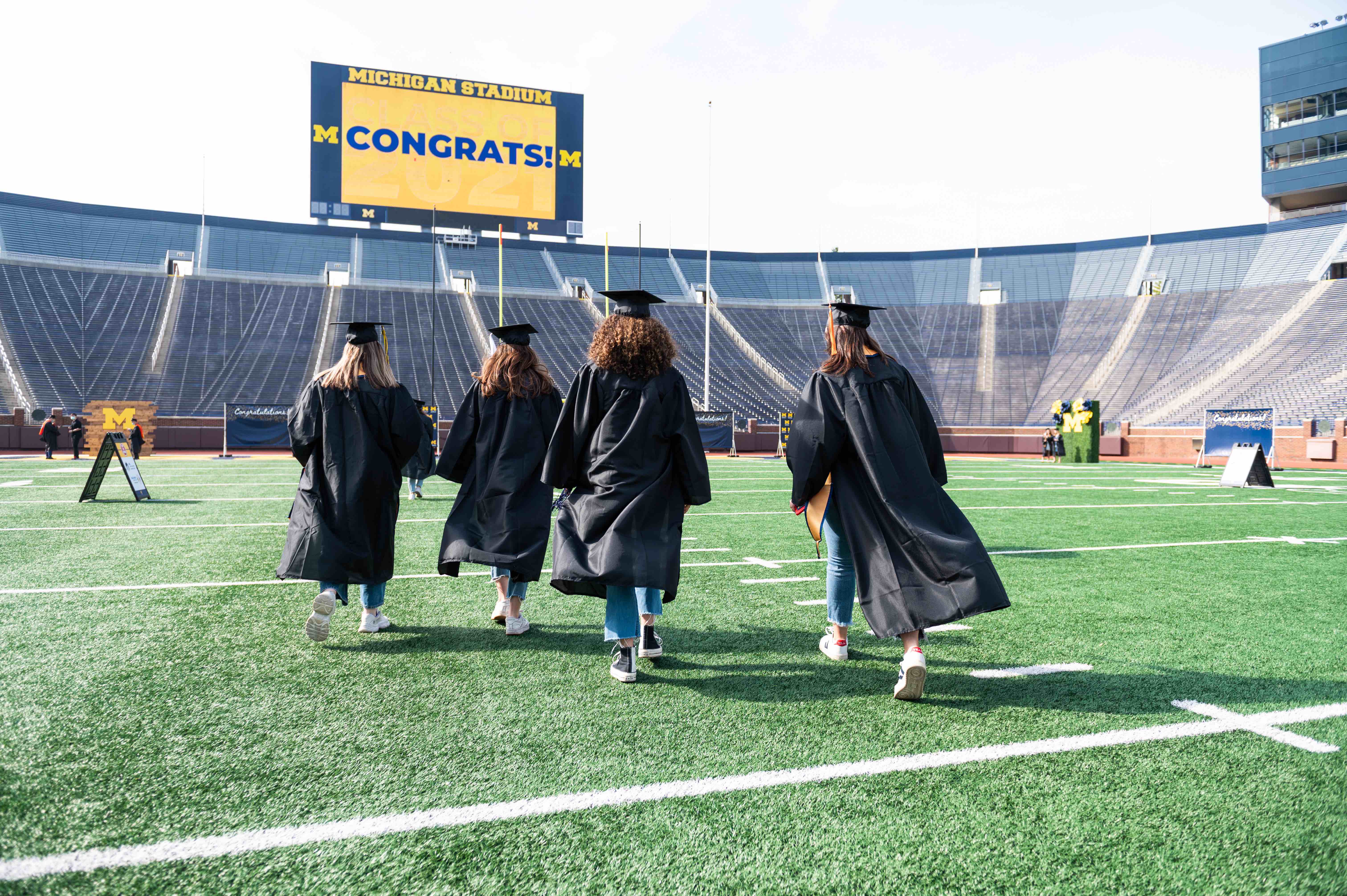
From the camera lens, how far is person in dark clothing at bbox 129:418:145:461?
977 inches

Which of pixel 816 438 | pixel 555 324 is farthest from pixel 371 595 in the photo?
pixel 555 324

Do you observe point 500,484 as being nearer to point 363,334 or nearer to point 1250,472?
point 363,334

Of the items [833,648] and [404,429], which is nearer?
[833,648]

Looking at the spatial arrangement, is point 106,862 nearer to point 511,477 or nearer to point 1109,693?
point 511,477

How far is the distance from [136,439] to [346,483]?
24672 mm

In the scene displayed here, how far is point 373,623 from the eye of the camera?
5047mm

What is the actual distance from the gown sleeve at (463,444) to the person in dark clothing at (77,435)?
78.8 ft

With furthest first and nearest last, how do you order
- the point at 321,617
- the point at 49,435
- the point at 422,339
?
the point at 422,339 → the point at 49,435 → the point at 321,617

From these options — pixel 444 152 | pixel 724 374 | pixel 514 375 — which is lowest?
pixel 514 375

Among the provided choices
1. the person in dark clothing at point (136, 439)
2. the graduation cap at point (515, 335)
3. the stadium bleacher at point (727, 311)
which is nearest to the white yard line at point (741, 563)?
the graduation cap at point (515, 335)

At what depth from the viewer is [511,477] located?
5059 millimetres

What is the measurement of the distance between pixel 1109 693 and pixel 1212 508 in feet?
32.3

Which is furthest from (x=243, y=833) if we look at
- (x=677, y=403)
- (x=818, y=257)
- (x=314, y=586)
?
(x=818, y=257)

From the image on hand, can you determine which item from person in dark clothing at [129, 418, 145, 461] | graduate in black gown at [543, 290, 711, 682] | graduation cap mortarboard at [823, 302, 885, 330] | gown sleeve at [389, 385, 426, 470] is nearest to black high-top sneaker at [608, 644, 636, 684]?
graduate in black gown at [543, 290, 711, 682]
